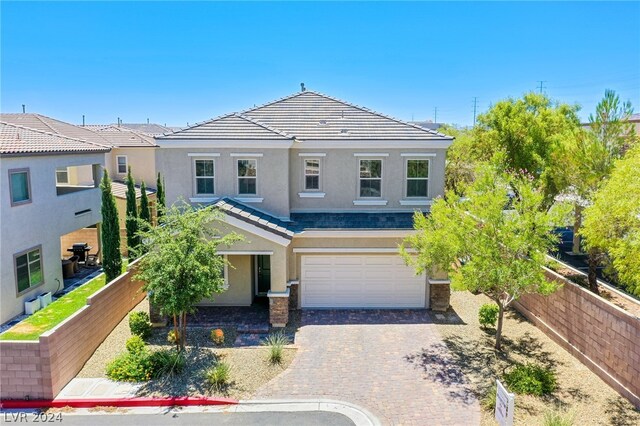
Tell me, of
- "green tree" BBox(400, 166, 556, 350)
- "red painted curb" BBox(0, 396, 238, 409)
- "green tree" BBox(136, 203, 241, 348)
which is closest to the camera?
"red painted curb" BBox(0, 396, 238, 409)

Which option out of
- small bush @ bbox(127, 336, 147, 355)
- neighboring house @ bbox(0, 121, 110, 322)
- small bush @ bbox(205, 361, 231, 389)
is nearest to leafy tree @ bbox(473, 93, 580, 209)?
small bush @ bbox(205, 361, 231, 389)

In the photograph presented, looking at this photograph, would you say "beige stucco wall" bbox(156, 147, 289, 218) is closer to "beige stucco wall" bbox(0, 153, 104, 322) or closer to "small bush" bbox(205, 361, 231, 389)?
"beige stucco wall" bbox(0, 153, 104, 322)

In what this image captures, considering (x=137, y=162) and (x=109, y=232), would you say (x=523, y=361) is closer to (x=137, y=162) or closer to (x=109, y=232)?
(x=109, y=232)

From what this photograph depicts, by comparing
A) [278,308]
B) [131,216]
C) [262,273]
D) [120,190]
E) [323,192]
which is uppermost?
[323,192]

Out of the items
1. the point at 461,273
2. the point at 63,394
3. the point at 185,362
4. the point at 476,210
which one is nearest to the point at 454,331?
the point at 461,273

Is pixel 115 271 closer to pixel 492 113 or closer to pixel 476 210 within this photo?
pixel 476 210

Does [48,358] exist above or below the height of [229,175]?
below

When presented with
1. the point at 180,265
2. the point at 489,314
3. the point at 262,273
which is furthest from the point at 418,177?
the point at 180,265

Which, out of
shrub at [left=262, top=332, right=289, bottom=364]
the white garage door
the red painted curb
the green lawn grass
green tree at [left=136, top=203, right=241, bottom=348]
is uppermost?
green tree at [left=136, top=203, right=241, bottom=348]
